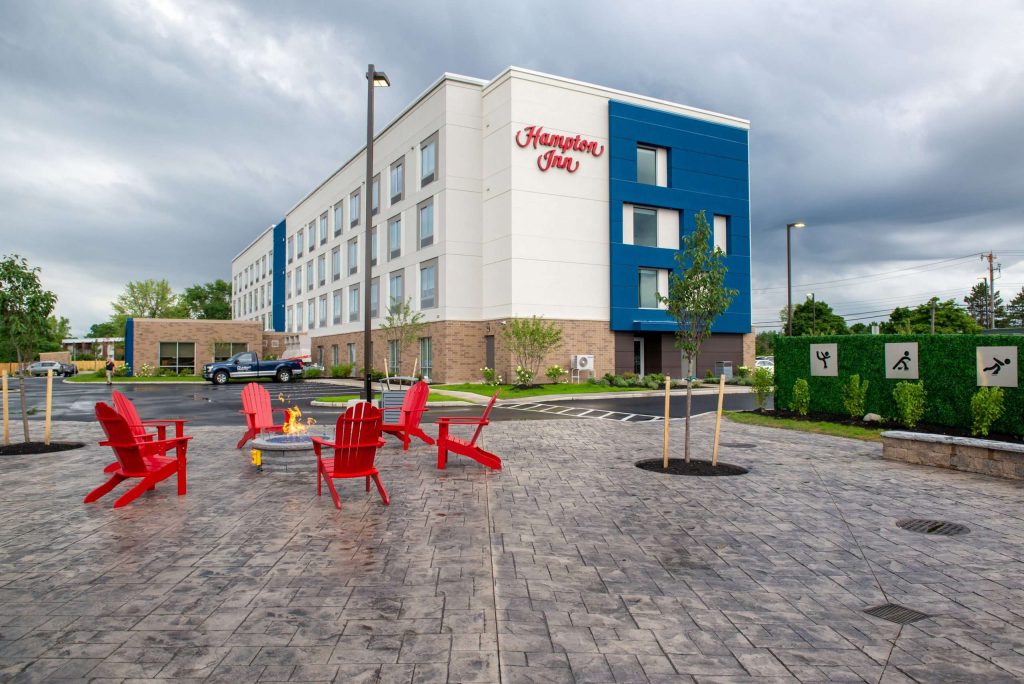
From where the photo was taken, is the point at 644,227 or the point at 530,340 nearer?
the point at 530,340

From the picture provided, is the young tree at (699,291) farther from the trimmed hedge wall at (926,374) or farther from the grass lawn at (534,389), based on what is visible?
the grass lawn at (534,389)

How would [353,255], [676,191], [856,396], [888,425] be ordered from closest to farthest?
[888,425] < [856,396] < [676,191] < [353,255]

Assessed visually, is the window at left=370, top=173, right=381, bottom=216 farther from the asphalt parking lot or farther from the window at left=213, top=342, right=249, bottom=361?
the window at left=213, top=342, right=249, bottom=361

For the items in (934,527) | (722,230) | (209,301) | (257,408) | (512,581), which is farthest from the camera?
(209,301)

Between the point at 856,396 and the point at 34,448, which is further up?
the point at 856,396

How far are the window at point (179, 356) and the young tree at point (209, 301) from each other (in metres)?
49.3

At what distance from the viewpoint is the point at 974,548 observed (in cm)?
532

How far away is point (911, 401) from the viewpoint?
1173 cm

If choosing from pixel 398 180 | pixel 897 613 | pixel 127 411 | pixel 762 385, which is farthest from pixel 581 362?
pixel 897 613

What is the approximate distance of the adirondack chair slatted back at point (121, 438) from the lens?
251 inches

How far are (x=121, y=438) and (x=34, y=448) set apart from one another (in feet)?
18.5

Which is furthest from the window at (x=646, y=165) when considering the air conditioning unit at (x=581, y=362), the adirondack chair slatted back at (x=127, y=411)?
the adirondack chair slatted back at (x=127, y=411)

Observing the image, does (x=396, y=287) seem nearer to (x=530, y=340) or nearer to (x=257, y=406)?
(x=530, y=340)

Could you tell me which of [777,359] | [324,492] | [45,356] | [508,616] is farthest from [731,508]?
[45,356]
